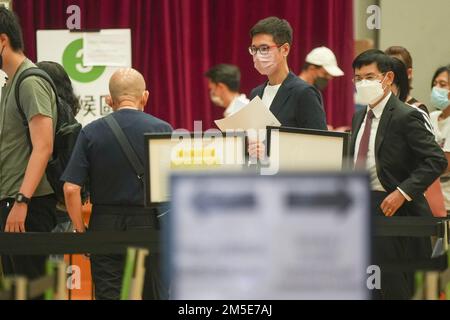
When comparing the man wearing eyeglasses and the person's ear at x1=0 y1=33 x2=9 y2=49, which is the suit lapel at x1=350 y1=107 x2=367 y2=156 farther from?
the person's ear at x1=0 y1=33 x2=9 y2=49

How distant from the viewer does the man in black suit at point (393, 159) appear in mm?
3518

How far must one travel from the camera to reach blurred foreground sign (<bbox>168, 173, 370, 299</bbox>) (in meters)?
1.32

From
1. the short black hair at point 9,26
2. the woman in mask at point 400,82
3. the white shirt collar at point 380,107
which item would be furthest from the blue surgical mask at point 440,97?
the short black hair at point 9,26

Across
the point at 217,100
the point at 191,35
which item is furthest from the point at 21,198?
the point at 191,35

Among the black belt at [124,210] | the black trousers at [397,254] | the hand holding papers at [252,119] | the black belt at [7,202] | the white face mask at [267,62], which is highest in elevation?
the white face mask at [267,62]

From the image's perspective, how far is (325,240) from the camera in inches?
52.1

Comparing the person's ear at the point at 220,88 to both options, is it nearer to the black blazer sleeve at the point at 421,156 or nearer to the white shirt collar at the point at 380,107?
the white shirt collar at the point at 380,107

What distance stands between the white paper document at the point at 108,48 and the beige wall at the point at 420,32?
201cm

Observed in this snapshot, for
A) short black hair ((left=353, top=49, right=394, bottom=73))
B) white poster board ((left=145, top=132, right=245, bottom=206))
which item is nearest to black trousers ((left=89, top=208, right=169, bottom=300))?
white poster board ((left=145, top=132, right=245, bottom=206))

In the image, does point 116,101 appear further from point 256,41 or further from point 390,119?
point 390,119

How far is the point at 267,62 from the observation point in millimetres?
3768

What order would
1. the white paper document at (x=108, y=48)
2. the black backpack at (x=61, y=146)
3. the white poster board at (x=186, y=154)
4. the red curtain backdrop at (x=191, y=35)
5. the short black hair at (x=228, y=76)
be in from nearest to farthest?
1. the white poster board at (x=186, y=154)
2. the black backpack at (x=61, y=146)
3. the short black hair at (x=228, y=76)
4. the white paper document at (x=108, y=48)
5. the red curtain backdrop at (x=191, y=35)

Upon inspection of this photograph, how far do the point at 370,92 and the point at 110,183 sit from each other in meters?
1.24

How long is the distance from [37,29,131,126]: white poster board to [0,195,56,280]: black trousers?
3.07 metres
